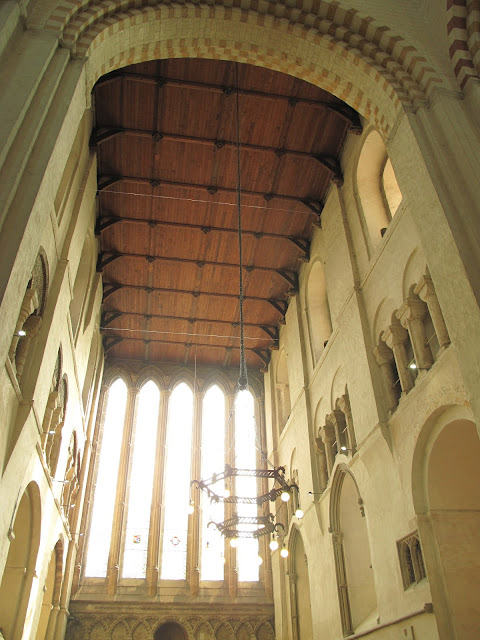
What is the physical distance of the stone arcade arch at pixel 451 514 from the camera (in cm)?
751

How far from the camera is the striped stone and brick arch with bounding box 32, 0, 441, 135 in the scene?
23.4 feet

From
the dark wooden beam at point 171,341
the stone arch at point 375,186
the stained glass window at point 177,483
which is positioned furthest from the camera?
the dark wooden beam at point 171,341

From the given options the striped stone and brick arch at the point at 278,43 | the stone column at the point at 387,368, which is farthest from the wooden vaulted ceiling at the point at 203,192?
the stone column at the point at 387,368

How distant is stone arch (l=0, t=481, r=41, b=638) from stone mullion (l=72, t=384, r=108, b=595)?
Answer: 5.77m

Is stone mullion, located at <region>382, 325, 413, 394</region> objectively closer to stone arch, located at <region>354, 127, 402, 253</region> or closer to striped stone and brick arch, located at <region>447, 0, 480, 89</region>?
stone arch, located at <region>354, 127, 402, 253</region>

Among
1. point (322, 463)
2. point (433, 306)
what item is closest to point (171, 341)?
point (322, 463)

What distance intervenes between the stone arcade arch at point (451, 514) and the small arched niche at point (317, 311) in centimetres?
645

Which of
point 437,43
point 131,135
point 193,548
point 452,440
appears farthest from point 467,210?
point 193,548

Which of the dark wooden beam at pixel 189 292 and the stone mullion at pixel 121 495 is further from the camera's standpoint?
the dark wooden beam at pixel 189 292

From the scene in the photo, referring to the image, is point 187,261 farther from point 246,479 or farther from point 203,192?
point 246,479

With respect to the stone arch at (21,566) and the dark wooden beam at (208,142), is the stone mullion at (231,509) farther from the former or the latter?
the dark wooden beam at (208,142)

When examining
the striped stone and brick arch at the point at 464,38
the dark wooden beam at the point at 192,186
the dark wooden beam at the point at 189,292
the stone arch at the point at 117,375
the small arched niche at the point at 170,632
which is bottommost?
the small arched niche at the point at 170,632

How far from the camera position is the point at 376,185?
1254 centimetres

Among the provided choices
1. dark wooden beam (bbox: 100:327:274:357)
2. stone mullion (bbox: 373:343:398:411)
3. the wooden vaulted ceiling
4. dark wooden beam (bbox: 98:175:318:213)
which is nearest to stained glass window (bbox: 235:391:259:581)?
dark wooden beam (bbox: 100:327:274:357)
